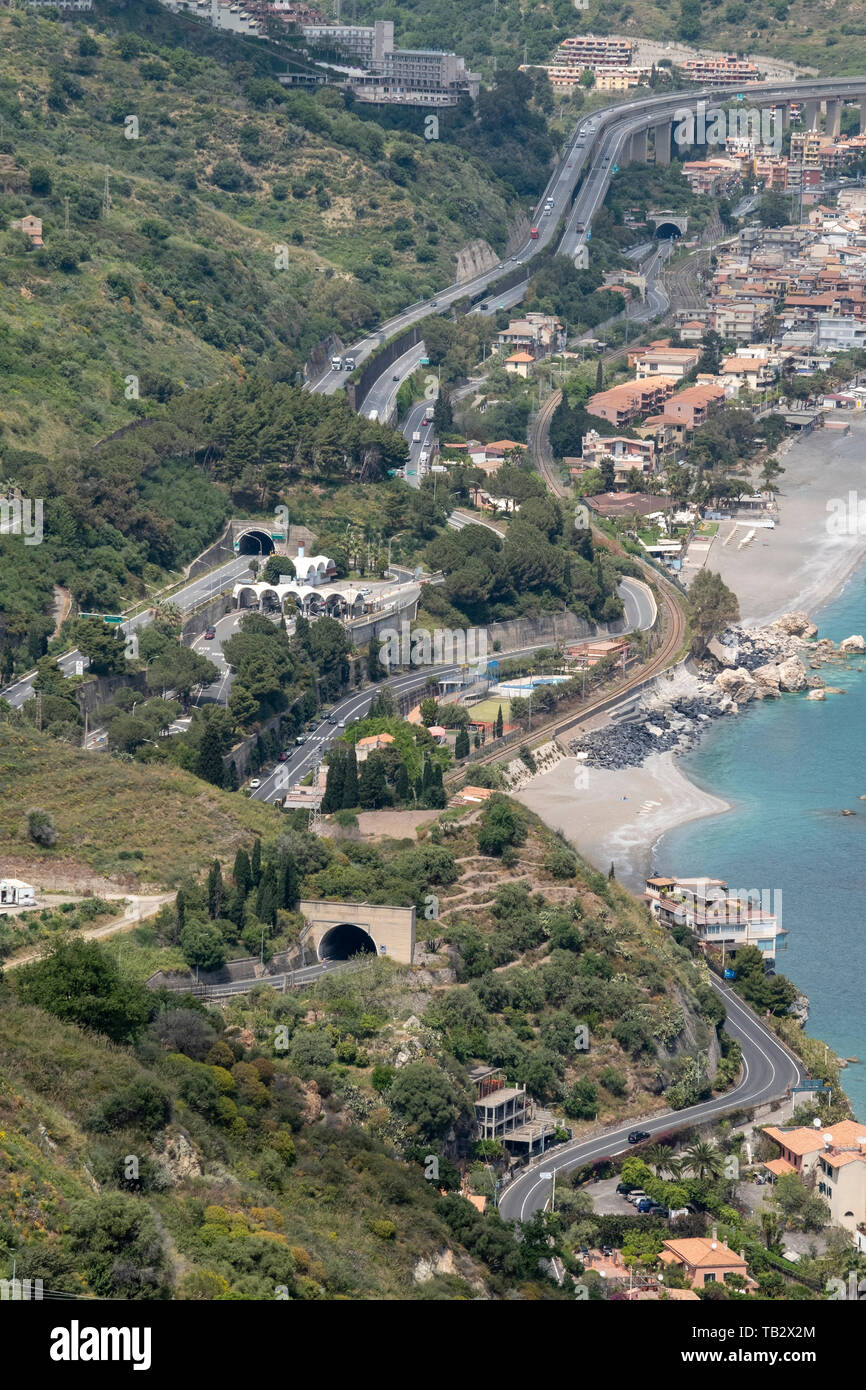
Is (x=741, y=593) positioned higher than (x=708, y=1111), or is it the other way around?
(x=741, y=593)

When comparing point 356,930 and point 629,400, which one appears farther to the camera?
point 629,400

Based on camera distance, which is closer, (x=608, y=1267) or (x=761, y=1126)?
(x=608, y=1267)

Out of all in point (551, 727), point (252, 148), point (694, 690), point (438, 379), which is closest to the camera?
point (551, 727)

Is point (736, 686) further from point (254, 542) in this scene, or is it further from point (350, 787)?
point (350, 787)

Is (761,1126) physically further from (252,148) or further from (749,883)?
(252,148)

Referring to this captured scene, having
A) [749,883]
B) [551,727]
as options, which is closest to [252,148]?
[551,727]

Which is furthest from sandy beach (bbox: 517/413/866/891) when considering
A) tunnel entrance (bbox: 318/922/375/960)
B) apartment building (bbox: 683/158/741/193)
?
apartment building (bbox: 683/158/741/193)

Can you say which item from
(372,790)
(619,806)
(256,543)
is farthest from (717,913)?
(256,543)
